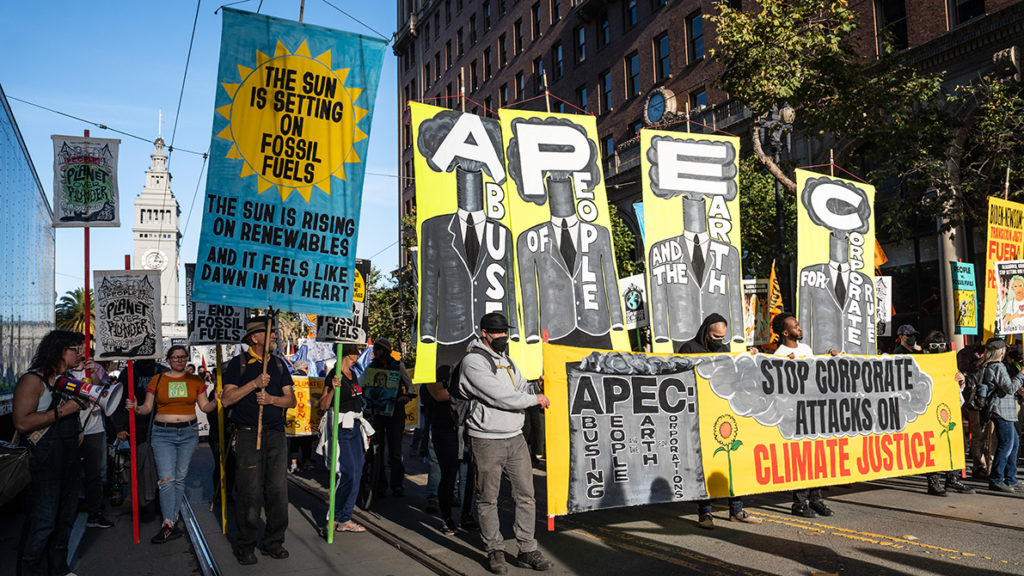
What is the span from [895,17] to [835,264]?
1641 cm

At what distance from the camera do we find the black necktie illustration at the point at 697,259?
31.9 feet

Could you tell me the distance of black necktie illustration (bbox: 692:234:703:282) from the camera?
9719mm

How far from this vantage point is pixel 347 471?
25.2ft

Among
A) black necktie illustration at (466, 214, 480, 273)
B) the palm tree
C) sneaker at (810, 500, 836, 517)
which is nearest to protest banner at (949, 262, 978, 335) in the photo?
sneaker at (810, 500, 836, 517)

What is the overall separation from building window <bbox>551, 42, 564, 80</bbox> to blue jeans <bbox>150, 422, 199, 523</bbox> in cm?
3513

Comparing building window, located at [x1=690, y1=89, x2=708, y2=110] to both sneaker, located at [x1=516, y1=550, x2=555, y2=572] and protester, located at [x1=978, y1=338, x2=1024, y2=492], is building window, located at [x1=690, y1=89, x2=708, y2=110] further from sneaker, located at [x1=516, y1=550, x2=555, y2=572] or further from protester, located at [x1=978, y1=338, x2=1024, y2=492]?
sneaker, located at [x1=516, y1=550, x2=555, y2=572]

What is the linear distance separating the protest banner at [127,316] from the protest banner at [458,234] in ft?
9.64

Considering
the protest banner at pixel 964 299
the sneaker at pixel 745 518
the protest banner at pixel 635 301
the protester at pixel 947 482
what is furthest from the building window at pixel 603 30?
the sneaker at pixel 745 518

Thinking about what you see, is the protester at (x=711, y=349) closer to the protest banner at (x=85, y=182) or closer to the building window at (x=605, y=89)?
the protest banner at (x=85, y=182)

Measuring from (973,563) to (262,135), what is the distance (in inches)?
260

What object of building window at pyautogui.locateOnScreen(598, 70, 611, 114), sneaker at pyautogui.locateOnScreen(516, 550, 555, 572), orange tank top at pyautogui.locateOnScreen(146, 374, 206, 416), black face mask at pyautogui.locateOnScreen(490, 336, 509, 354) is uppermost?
building window at pyautogui.locateOnScreen(598, 70, 611, 114)

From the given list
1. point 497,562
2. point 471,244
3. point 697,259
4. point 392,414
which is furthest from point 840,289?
point 497,562

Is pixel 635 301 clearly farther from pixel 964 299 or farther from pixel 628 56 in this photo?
pixel 628 56

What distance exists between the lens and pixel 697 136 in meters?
9.88
